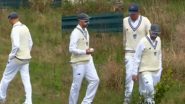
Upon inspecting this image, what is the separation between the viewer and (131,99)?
1306 centimetres

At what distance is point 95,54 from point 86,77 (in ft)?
12.8

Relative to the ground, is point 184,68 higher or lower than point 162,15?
lower

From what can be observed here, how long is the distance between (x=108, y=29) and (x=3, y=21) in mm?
3268

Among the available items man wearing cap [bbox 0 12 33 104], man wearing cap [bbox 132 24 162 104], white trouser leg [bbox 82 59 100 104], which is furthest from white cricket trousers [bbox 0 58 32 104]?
man wearing cap [bbox 132 24 162 104]

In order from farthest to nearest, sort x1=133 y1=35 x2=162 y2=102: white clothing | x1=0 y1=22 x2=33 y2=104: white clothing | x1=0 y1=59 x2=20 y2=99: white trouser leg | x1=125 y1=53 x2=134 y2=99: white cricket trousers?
x1=125 y1=53 x2=134 y2=99: white cricket trousers → x1=0 y1=59 x2=20 y2=99: white trouser leg → x1=0 y1=22 x2=33 y2=104: white clothing → x1=133 y1=35 x2=162 y2=102: white clothing

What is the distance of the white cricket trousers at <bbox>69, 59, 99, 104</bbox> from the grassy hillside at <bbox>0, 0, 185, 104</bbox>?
3.11ft

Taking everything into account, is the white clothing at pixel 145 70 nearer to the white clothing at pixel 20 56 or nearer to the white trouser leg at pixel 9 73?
the white clothing at pixel 20 56

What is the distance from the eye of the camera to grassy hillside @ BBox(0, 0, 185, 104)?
14414mm

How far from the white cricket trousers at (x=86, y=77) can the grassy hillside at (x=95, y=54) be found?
3.11 ft

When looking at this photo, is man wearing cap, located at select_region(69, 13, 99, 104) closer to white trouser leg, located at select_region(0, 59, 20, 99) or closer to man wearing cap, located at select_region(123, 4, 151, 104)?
man wearing cap, located at select_region(123, 4, 151, 104)

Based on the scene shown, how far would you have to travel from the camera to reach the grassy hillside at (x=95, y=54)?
1441cm

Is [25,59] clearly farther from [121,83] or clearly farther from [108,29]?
[108,29]

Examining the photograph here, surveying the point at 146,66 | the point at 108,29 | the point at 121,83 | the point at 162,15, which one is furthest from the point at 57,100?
the point at 162,15

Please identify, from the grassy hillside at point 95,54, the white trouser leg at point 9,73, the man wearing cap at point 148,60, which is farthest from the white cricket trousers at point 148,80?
the white trouser leg at point 9,73
